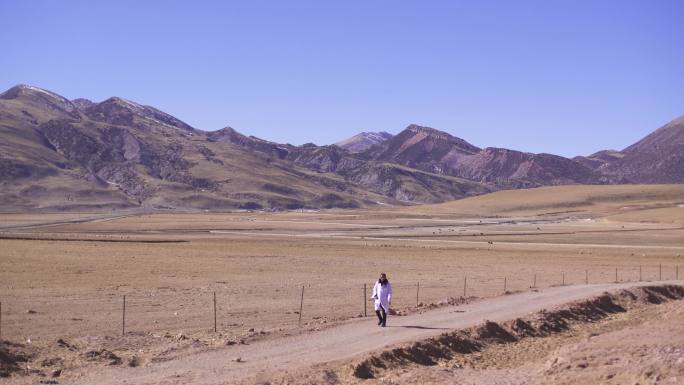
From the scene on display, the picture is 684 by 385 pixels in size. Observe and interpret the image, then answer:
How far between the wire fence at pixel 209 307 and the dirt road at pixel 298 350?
6.23 ft

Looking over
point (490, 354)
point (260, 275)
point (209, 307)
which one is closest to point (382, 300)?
point (490, 354)

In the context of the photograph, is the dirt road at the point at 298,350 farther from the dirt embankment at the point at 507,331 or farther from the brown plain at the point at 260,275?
the brown plain at the point at 260,275

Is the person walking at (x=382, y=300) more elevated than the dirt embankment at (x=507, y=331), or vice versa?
the person walking at (x=382, y=300)

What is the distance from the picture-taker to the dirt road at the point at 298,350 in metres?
15.3

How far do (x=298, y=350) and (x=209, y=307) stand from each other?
9.28 meters

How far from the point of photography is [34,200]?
7126 inches

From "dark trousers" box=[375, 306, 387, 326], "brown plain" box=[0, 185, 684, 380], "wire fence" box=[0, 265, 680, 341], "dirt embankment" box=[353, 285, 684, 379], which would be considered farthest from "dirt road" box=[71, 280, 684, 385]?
"wire fence" box=[0, 265, 680, 341]

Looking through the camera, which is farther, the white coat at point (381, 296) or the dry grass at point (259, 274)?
the dry grass at point (259, 274)

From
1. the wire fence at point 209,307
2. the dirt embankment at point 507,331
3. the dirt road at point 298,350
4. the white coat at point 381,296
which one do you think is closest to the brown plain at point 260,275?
the wire fence at point 209,307

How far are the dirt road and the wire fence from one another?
1900mm

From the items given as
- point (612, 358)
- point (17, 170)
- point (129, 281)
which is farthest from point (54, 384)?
point (17, 170)

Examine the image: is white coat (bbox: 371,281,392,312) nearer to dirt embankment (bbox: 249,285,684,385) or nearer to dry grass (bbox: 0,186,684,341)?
dry grass (bbox: 0,186,684,341)

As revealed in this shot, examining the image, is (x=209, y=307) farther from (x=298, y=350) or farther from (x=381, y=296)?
(x=298, y=350)

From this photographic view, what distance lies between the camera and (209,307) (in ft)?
86.4
